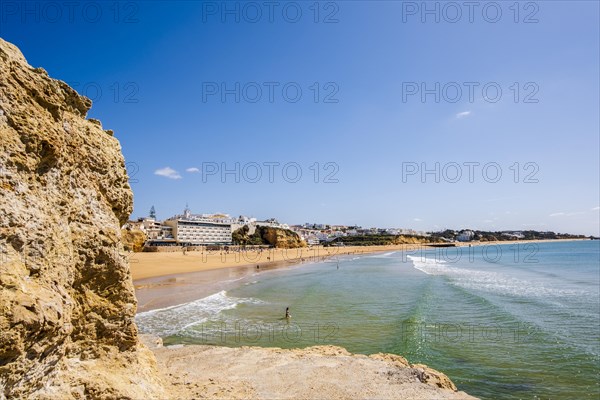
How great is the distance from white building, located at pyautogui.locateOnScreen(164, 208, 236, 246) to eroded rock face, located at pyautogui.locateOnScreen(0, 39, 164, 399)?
319 ft

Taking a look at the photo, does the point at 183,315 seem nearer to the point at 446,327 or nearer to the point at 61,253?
the point at 446,327

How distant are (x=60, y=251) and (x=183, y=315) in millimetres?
16287

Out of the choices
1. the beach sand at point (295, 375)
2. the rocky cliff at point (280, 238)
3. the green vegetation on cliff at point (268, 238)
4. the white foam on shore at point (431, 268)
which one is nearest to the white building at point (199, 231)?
the green vegetation on cliff at point (268, 238)

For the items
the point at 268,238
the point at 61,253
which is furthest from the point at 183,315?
the point at 268,238

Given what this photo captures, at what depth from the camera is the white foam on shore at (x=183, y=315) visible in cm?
1588

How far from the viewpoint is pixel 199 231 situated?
106m

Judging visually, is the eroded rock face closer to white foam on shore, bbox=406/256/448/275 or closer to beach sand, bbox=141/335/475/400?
beach sand, bbox=141/335/475/400

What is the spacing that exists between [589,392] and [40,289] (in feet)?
42.2

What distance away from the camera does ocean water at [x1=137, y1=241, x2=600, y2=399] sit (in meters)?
10.9

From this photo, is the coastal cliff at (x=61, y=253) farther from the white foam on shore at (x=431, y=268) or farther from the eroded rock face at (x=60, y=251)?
the white foam on shore at (x=431, y=268)

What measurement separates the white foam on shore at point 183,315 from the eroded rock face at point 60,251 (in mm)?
10894

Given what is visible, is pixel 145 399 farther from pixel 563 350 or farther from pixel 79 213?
pixel 563 350

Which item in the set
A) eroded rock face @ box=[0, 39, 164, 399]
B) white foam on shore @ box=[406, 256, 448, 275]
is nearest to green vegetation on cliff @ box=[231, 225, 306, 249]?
white foam on shore @ box=[406, 256, 448, 275]

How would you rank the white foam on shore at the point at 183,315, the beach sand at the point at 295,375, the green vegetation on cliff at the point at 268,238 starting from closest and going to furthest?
1. the beach sand at the point at 295,375
2. the white foam on shore at the point at 183,315
3. the green vegetation on cliff at the point at 268,238
